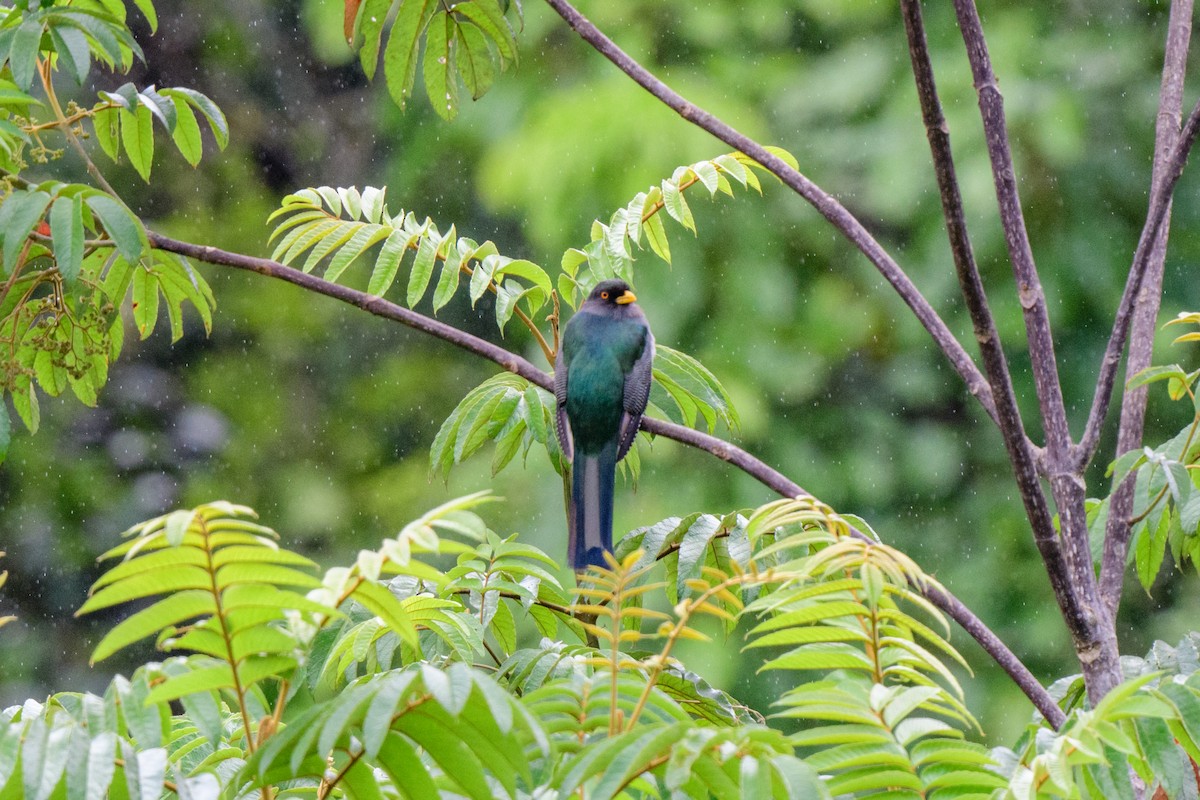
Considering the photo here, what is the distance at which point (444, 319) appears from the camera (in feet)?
22.3

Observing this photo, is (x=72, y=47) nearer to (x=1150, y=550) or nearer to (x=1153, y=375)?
(x=1153, y=375)

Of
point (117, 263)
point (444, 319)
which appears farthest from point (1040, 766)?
point (444, 319)

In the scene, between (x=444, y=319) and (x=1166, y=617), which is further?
(x=444, y=319)

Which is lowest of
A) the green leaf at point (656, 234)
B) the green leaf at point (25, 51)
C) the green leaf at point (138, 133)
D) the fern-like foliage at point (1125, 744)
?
the fern-like foliage at point (1125, 744)

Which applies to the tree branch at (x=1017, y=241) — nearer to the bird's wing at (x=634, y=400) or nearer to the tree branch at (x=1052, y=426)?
the tree branch at (x=1052, y=426)

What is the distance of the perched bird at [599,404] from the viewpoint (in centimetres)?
285

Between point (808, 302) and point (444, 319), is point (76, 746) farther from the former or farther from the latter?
point (444, 319)

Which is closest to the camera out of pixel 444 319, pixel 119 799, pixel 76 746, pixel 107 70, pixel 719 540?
pixel 76 746

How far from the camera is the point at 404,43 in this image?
6.58ft

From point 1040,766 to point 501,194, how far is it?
4415mm

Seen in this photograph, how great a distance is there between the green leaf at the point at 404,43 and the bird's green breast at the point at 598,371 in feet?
3.58

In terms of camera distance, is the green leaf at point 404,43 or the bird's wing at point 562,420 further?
the bird's wing at point 562,420

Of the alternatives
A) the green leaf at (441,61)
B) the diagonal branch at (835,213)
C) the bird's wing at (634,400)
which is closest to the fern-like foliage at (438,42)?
the green leaf at (441,61)

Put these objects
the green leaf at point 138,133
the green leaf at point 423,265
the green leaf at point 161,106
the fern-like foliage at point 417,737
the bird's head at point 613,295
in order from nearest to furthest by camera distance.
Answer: the fern-like foliage at point 417,737 < the green leaf at point 161,106 < the green leaf at point 138,133 < the green leaf at point 423,265 < the bird's head at point 613,295
